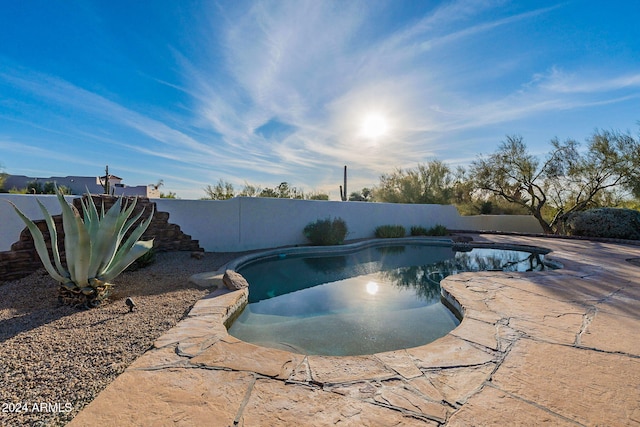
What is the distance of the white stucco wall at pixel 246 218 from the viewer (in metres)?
4.11

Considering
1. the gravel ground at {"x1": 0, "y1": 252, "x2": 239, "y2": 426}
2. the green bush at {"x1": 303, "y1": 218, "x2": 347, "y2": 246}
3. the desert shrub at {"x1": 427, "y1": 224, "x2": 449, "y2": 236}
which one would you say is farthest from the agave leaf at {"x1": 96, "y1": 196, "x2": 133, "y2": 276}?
the desert shrub at {"x1": 427, "y1": 224, "x2": 449, "y2": 236}

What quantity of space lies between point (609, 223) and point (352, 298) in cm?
1135

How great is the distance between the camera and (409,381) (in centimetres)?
166

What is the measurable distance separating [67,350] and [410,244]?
31.3ft

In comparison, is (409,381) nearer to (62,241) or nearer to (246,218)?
(62,241)

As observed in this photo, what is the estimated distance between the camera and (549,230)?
40.8 ft

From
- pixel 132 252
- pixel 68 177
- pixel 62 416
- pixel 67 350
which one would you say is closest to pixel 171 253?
pixel 132 252

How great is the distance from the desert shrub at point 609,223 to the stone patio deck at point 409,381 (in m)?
9.96

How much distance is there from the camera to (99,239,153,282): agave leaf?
10.5ft

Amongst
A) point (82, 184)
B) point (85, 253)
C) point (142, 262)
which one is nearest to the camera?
point (85, 253)

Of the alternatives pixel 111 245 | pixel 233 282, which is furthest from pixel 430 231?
pixel 111 245

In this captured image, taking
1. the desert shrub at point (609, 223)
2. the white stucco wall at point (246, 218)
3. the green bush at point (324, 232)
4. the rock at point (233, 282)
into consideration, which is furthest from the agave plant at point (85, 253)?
the desert shrub at point (609, 223)

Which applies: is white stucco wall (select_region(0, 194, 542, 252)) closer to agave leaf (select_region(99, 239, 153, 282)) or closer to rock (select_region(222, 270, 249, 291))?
agave leaf (select_region(99, 239, 153, 282))

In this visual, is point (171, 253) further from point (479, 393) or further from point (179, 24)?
point (479, 393)
